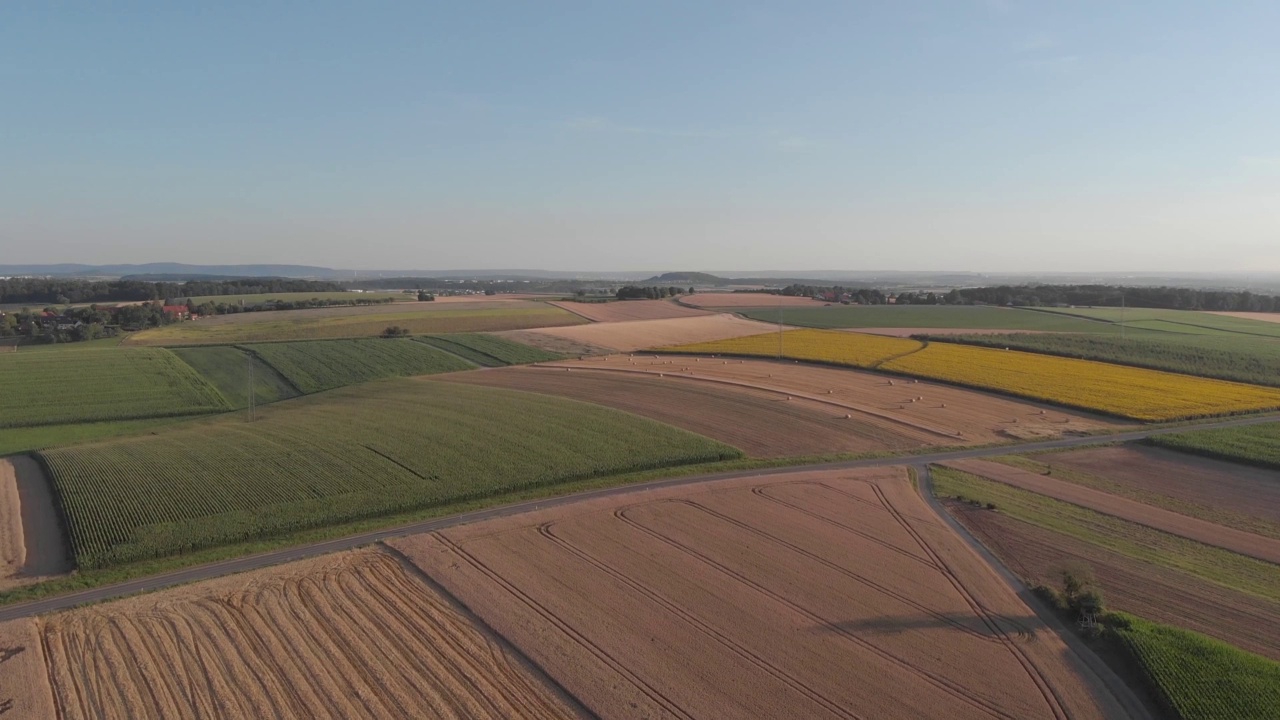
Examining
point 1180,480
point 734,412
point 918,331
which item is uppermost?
point 918,331

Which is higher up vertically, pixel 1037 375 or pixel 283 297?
pixel 283 297

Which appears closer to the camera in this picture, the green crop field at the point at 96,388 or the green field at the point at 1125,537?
the green field at the point at 1125,537

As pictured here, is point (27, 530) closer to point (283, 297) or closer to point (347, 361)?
point (347, 361)

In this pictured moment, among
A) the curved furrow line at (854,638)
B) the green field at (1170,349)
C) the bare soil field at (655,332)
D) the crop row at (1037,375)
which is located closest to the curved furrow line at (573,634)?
the curved furrow line at (854,638)

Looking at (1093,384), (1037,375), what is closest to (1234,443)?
(1093,384)

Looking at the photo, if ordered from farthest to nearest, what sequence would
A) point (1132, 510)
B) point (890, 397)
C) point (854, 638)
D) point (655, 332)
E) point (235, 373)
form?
point (655, 332) < point (235, 373) < point (890, 397) < point (1132, 510) < point (854, 638)

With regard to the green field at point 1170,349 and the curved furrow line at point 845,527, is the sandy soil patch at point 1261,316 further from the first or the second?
the curved furrow line at point 845,527

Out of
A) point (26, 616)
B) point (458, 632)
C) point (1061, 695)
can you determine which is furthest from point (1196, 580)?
point (26, 616)

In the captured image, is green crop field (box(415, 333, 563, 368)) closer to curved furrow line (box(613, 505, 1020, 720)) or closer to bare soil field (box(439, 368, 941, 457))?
bare soil field (box(439, 368, 941, 457))
